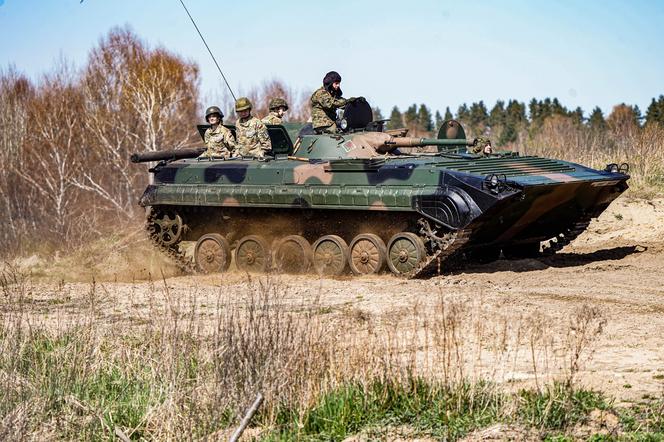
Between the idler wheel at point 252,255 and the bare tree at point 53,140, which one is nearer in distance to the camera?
the idler wheel at point 252,255

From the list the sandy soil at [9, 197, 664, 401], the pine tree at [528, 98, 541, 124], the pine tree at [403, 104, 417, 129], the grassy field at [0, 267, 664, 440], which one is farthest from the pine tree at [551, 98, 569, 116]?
the grassy field at [0, 267, 664, 440]

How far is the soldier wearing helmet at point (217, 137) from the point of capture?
683 inches

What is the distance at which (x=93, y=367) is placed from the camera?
9180 millimetres

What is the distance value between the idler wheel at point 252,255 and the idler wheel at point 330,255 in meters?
0.94

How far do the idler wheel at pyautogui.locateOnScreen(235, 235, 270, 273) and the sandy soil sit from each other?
1.06 ft

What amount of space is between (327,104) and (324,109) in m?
0.16

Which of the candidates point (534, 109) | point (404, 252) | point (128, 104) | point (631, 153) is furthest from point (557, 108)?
point (404, 252)

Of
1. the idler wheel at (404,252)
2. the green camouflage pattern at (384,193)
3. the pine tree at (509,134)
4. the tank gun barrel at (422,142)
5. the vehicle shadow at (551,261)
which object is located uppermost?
the pine tree at (509,134)

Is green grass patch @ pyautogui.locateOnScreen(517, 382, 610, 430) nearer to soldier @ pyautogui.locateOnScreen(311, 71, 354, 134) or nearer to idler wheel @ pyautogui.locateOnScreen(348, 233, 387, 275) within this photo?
idler wheel @ pyautogui.locateOnScreen(348, 233, 387, 275)

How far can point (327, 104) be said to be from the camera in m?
16.3

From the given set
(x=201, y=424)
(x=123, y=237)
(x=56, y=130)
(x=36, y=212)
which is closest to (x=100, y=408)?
(x=201, y=424)

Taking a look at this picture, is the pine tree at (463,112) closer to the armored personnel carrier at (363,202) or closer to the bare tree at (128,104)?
the bare tree at (128,104)

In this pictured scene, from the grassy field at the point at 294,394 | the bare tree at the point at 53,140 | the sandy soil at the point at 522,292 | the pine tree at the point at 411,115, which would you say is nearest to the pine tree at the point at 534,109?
the pine tree at the point at 411,115

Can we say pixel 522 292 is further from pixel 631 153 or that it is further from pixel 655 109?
pixel 655 109
